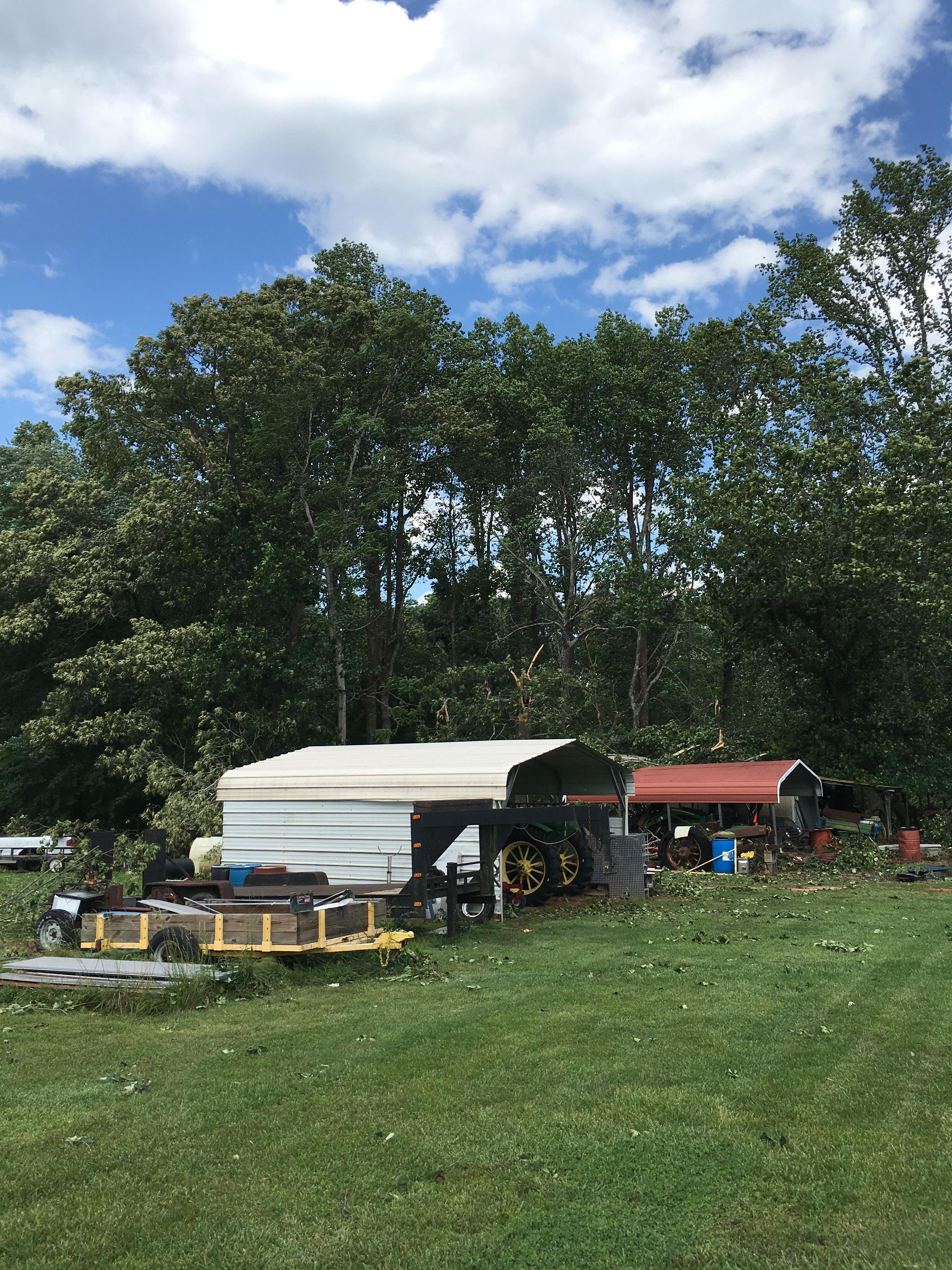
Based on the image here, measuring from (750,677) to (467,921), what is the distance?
96.8 feet

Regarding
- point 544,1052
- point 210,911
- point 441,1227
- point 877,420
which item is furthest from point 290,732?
point 441,1227

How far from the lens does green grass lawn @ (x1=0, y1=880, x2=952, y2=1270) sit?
14.9ft

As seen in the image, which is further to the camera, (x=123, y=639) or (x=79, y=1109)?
(x=123, y=639)

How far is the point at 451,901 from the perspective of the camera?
1373 cm

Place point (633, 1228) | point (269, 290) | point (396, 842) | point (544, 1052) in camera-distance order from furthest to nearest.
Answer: point (269, 290) < point (396, 842) < point (544, 1052) < point (633, 1228)

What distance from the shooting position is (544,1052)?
7.52m

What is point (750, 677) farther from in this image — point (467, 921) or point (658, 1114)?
point (658, 1114)

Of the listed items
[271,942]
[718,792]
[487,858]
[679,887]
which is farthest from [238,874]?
[718,792]

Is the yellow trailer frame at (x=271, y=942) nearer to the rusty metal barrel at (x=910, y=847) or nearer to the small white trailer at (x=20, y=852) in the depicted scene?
the small white trailer at (x=20, y=852)

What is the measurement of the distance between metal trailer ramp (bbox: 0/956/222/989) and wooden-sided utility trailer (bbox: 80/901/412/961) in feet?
1.17

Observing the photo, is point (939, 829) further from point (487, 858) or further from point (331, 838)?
point (331, 838)

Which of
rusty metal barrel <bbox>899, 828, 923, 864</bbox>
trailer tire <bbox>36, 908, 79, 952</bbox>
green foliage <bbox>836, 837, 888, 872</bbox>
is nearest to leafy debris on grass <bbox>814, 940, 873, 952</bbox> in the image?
trailer tire <bbox>36, 908, 79, 952</bbox>

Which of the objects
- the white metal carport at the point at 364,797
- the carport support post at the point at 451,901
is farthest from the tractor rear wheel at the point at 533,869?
the carport support post at the point at 451,901

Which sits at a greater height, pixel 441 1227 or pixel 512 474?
pixel 512 474
